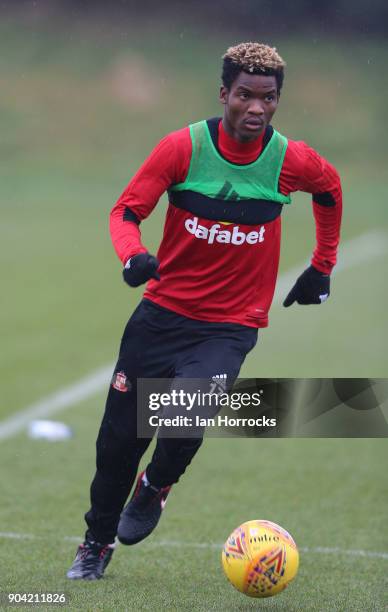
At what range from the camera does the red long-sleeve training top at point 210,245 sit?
5.94 meters

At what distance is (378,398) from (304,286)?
493 centimetres

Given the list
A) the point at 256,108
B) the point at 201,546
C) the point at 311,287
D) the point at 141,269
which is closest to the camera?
the point at 141,269

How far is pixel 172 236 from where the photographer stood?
6.14 meters

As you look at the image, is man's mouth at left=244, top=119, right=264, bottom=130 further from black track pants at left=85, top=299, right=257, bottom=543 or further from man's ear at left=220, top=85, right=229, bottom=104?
black track pants at left=85, top=299, right=257, bottom=543

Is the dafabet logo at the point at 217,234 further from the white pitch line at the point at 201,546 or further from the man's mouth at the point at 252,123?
the white pitch line at the point at 201,546

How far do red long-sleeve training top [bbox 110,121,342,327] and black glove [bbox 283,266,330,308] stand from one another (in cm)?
37

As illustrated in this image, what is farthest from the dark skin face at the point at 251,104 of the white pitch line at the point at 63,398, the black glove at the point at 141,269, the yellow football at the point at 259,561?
the white pitch line at the point at 63,398

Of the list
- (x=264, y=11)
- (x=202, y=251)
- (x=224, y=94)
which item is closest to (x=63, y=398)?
(x=202, y=251)

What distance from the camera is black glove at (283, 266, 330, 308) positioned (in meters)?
6.62

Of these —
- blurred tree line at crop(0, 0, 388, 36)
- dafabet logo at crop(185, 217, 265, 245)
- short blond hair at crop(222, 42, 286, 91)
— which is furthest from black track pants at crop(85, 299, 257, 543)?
blurred tree line at crop(0, 0, 388, 36)

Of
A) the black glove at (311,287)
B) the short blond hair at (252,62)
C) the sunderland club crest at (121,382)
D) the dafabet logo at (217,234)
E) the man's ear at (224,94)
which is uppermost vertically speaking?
the short blond hair at (252,62)

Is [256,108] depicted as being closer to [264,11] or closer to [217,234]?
[217,234]

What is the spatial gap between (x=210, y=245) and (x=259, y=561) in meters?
1.56

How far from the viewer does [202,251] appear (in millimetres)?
6090
